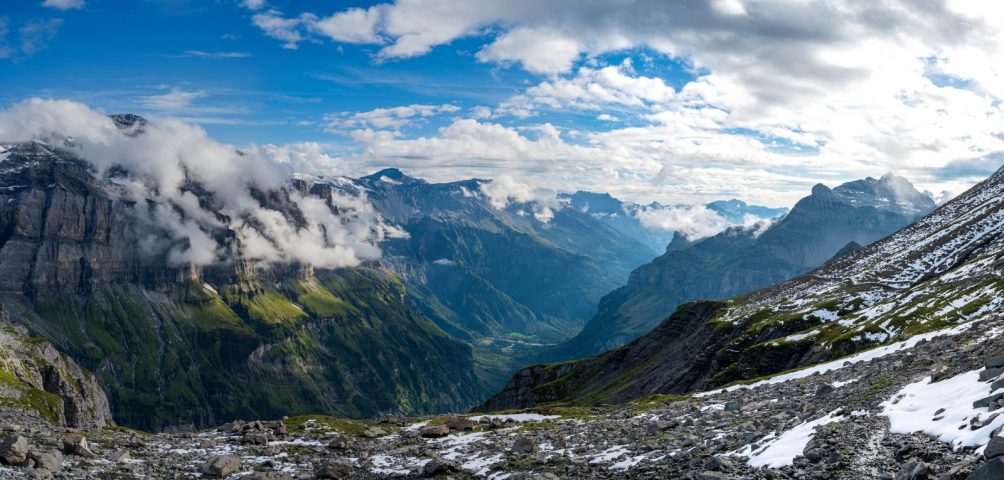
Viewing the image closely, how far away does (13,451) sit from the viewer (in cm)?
3181

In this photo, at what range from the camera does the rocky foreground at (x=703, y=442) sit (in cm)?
2141

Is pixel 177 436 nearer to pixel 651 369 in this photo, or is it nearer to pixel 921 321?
pixel 921 321

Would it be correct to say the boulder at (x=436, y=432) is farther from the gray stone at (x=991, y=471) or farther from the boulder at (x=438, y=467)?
the gray stone at (x=991, y=471)

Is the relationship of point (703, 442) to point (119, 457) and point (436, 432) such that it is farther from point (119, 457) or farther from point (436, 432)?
point (119, 457)

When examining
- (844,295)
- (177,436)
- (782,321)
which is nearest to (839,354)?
(782,321)

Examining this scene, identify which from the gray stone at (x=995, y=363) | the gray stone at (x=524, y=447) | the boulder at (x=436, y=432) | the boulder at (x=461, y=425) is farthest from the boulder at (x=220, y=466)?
the gray stone at (x=995, y=363)

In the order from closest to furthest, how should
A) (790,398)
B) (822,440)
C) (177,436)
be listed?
(822,440) → (790,398) → (177,436)

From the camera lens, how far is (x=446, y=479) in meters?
35.1

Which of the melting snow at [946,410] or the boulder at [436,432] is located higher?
the melting snow at [946,410]

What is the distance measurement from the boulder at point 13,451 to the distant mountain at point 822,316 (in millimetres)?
44206

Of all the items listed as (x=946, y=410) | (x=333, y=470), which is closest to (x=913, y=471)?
(x=946, y=410)

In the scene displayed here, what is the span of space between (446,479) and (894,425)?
22.7 metres

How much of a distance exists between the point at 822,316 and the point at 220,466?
111m

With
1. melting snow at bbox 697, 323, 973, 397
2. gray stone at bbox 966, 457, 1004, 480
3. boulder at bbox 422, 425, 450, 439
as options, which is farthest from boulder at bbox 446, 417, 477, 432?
gray stone at bbox 966, 457, 1004, 480
